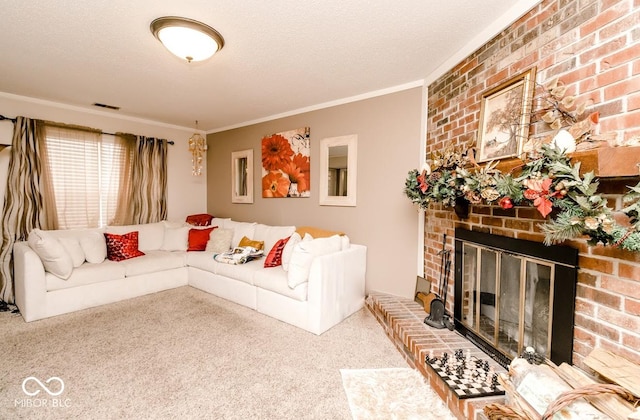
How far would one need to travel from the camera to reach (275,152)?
4375 mm

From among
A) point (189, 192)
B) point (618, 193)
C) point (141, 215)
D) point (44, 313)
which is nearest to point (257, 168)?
point (189, 192)

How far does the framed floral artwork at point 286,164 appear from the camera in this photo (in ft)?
13.3

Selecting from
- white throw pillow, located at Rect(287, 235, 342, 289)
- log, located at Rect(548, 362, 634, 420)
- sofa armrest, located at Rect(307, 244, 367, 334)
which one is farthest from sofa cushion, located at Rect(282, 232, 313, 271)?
log, located at Rect(548, 362, 634, 420)

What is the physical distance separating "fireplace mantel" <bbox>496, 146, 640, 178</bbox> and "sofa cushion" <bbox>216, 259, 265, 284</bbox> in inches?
112

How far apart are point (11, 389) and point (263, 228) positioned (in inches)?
105

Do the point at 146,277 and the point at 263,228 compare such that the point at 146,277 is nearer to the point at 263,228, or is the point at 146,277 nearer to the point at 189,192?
the point at 263,228

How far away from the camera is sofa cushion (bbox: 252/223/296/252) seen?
3787 mm

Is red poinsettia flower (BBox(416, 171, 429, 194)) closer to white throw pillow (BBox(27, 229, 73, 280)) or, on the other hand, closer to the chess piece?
the chess piece

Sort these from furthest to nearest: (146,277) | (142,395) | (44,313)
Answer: (146,277), (44,313), (142,395)

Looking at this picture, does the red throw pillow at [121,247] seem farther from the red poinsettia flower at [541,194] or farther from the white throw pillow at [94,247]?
the red poinsettia flower at [541,194]

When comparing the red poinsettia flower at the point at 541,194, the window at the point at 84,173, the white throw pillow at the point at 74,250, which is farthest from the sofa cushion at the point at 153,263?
the red poinsettia flower at the point at 541,194

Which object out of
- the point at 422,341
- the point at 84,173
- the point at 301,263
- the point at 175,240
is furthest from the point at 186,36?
the point at 84,173

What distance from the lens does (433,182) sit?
87.8 inches
